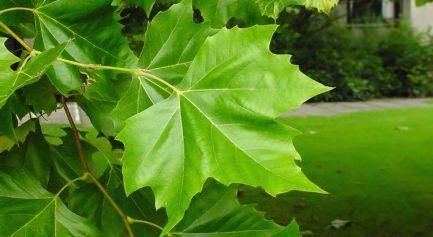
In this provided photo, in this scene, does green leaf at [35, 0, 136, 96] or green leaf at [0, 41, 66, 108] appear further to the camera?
green leaf at [35, 0, 136, 96]

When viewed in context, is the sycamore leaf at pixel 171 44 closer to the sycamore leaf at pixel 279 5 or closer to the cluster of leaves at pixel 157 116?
the cluster of leaves at pixel 157 116

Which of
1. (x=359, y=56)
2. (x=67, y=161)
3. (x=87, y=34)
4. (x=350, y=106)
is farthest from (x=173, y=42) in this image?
(x=359, y=56)

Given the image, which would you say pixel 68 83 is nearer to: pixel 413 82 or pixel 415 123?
pixel 415 123

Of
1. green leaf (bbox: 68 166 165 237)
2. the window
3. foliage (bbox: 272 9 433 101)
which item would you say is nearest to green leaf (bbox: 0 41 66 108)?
green leaf (bbox: 68 166 165 237)

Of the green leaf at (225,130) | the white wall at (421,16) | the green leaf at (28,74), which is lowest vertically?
the white wall at (421,16)

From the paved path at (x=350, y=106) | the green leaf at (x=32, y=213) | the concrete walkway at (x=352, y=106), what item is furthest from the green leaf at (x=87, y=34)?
the concrete walkway at (x=352, y=106)

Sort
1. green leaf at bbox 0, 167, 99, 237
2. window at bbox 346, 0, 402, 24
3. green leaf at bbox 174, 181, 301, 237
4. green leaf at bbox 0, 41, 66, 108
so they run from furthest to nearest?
window at bbox 346, 0, 402, 24 < green leaf at bbox 174, 181, 301, 237 < green leaf at bbox 0, 167, 99, 237 < green leaf at bbox 0, 41, 66, 108

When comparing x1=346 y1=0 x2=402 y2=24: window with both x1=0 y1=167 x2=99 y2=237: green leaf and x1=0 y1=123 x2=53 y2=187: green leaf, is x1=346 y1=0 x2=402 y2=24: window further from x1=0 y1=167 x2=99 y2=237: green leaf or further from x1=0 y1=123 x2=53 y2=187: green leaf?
x1=0 y1=167 x2=99 y2=237: green leaf

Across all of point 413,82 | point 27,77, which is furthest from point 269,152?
point 413,82
